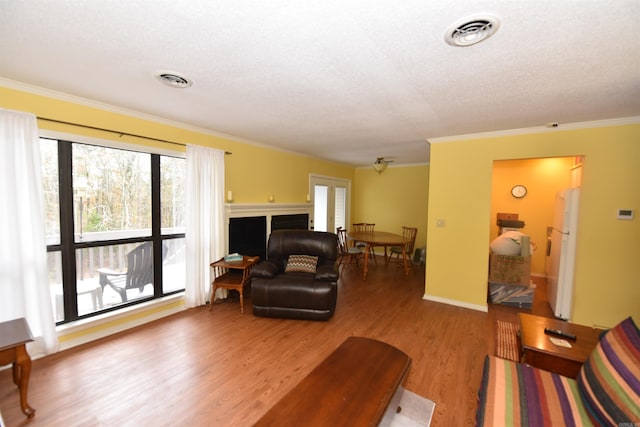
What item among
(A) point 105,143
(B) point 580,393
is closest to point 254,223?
(A) point 105,143

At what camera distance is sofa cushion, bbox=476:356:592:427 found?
1262 mm

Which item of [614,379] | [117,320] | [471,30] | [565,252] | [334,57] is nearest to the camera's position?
[614,379]

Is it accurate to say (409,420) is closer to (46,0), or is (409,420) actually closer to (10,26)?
(46,0)

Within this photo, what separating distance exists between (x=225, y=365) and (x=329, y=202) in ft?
14.6

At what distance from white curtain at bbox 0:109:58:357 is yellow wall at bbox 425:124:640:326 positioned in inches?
178

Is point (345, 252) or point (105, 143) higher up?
point (105, 143)

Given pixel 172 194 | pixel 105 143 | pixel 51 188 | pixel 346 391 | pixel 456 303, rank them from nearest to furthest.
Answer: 1. pixel 346 391
2. pixel 51 188
3. pixel 105 143
4. pixel 172 194
5. pixel 456 303

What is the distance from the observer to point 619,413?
115 centimetres

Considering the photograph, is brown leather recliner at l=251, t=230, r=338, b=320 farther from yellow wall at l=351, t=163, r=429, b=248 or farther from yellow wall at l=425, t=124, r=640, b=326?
yellow wall at l=351, t=163, r=429, b=248

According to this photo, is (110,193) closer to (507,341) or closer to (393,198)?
(507,341)

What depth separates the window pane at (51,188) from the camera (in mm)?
2377

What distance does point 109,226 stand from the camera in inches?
111

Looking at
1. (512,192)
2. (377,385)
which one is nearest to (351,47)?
(377,385)

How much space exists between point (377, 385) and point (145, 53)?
8.29 ft
